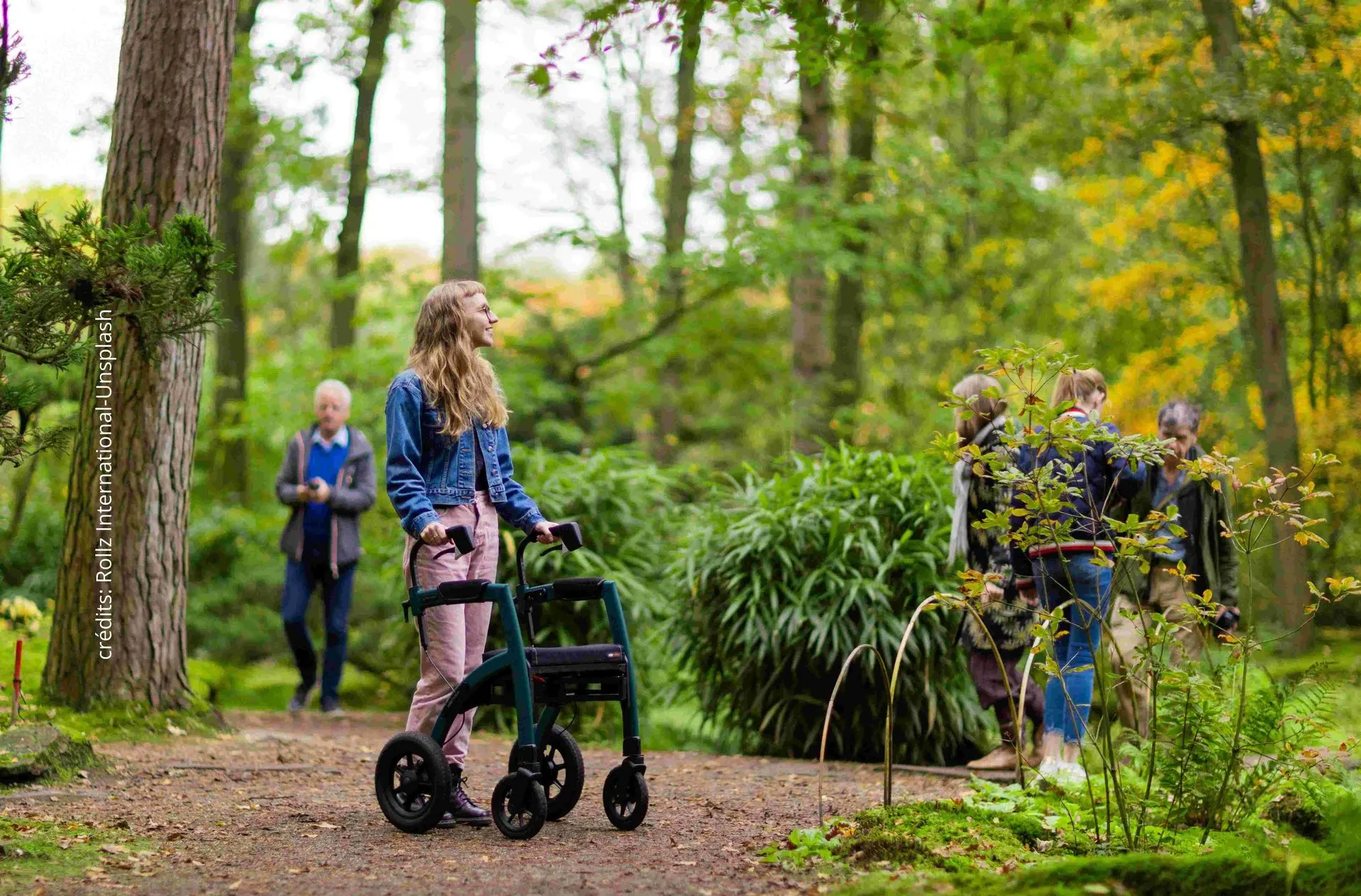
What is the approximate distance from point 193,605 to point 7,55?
7548 millimetres

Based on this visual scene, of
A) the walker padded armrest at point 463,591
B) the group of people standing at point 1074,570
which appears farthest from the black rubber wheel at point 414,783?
the group of people standing at point 1074,570

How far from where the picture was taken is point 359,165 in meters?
15.8

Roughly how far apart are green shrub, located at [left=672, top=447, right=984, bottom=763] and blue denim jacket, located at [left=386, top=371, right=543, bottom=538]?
8.37ft

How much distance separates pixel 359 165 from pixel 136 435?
10374 mm

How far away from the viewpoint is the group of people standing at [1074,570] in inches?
185

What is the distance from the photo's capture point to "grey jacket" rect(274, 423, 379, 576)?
7855 mm

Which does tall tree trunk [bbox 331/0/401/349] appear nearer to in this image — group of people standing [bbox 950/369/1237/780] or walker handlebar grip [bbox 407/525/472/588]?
group of people standing [bbox 950/369/1237/780]

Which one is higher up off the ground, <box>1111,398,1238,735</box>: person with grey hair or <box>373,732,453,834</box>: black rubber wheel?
<box>1111,398,1238,735</box>: person with grey hair

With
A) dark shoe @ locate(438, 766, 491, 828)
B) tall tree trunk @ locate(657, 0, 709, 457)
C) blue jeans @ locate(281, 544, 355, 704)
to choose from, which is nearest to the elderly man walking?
blue jeans @ locate(281, 544, 355, 704)

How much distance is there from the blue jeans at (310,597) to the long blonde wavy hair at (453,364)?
377 cm

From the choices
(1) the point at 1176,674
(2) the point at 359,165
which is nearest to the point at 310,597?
(1) the point at 1176,674

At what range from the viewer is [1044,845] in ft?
13.0

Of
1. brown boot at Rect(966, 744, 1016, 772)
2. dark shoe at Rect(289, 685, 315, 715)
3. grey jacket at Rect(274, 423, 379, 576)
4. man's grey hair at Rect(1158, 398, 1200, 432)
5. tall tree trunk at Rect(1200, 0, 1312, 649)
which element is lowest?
brown boot at Rect(966, 744, 1016, 772)

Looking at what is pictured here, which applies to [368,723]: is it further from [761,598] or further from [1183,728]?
[1183,728]
